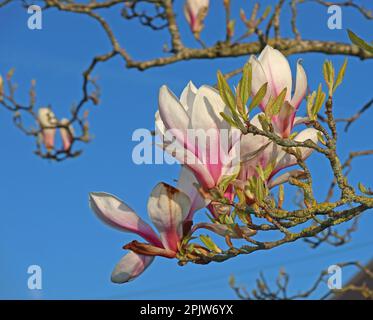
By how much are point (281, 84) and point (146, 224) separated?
0.18 metres

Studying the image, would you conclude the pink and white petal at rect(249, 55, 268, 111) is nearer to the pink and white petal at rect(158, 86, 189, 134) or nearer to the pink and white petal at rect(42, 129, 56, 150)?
the pink and white petal at rect(158, 86, 189, 134)

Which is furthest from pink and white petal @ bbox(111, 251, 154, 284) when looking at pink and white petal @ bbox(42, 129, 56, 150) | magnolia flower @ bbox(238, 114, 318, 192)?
pink and white petal @ bbox(42, 129, 56, 150)

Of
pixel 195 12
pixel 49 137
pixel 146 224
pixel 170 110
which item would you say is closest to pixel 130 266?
pixel 146 224

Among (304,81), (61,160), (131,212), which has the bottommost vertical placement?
(131,212)

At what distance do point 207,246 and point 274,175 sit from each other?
0.10 meters

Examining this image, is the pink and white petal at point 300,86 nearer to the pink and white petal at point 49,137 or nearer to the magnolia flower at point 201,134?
the magnolia flower at point 201,134

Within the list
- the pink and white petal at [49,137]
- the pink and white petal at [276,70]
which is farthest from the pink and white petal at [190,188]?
the pink and white petal at [49,137]

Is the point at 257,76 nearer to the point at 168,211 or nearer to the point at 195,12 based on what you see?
the point at 168,211

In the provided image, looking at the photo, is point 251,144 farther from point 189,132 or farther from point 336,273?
point 336,273

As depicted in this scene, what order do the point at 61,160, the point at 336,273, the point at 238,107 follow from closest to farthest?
1. the point at 238,107
2. the point at 336,273
3. the point at 61,160

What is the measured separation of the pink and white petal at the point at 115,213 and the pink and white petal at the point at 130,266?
2cm

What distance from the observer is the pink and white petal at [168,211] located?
52cm
